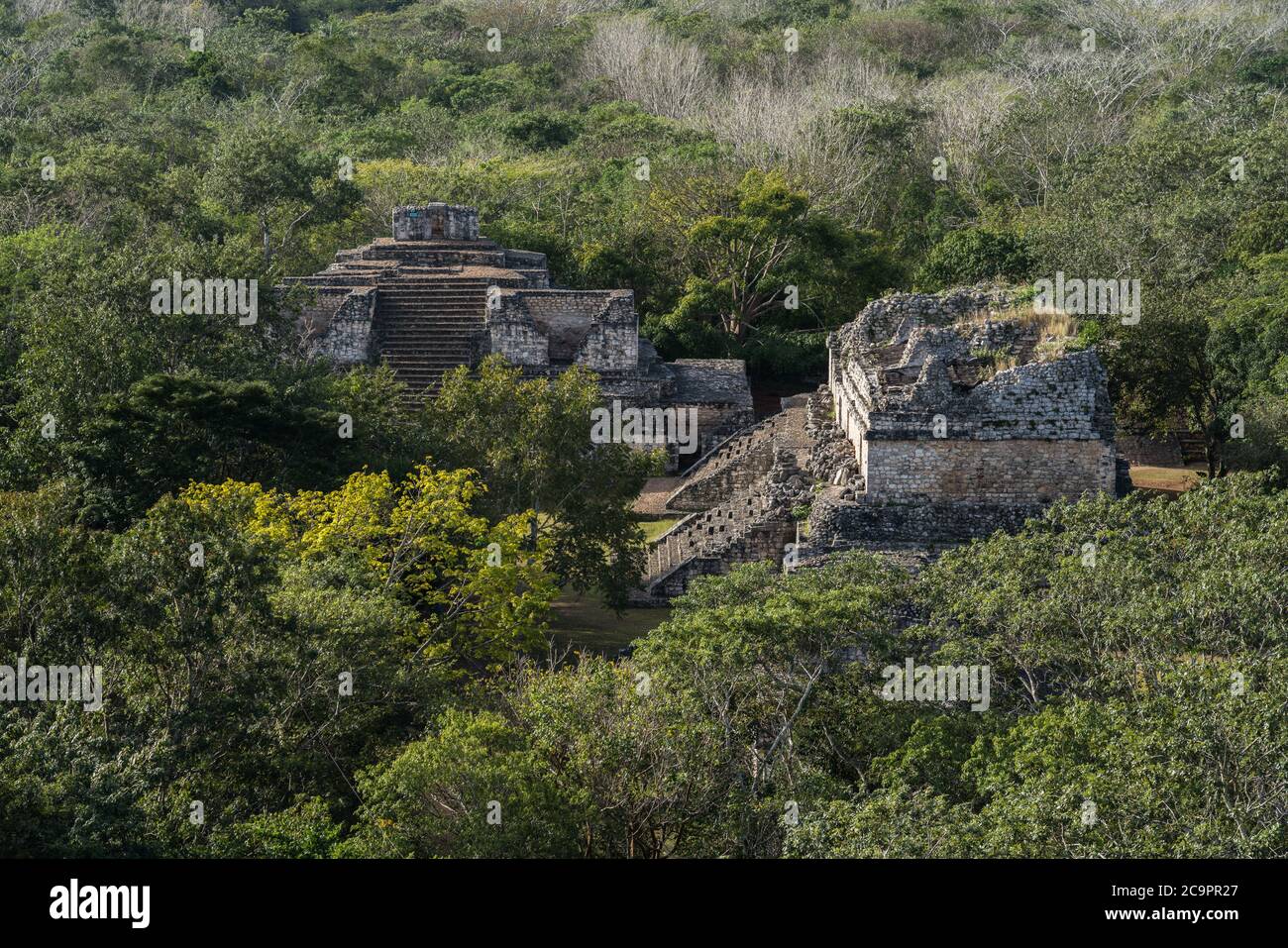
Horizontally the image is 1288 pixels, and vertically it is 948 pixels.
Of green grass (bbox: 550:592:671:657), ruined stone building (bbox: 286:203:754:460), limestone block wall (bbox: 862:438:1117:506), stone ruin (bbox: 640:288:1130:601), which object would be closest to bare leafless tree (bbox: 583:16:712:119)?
ruined stone building (bbox: 286:203:754:460)

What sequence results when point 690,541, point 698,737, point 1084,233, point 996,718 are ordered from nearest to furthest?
point 698,737
point 996,718
point 690,541
point 1084,233

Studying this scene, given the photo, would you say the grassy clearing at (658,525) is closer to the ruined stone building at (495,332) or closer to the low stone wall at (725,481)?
the low stone wall at (725,481)

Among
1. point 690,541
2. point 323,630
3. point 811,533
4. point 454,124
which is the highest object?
point 323,630

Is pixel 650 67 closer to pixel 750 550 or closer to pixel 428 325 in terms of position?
pixel 428 325

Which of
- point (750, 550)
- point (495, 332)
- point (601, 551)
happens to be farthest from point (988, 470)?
point (495, 332)

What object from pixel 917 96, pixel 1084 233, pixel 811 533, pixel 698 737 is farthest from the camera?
pixel 917 96

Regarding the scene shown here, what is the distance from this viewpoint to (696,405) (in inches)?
1471

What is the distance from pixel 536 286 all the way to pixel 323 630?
19.9 meters

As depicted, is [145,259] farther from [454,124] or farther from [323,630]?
[454,124]

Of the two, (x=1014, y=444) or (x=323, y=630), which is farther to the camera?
(x=1014, y=444)

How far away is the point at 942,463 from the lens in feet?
88.2

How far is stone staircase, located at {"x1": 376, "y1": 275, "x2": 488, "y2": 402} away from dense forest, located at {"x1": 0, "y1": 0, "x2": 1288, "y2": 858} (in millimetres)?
2032

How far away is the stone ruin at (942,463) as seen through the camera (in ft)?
86.7

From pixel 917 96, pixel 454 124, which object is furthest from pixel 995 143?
pixel 454 124
